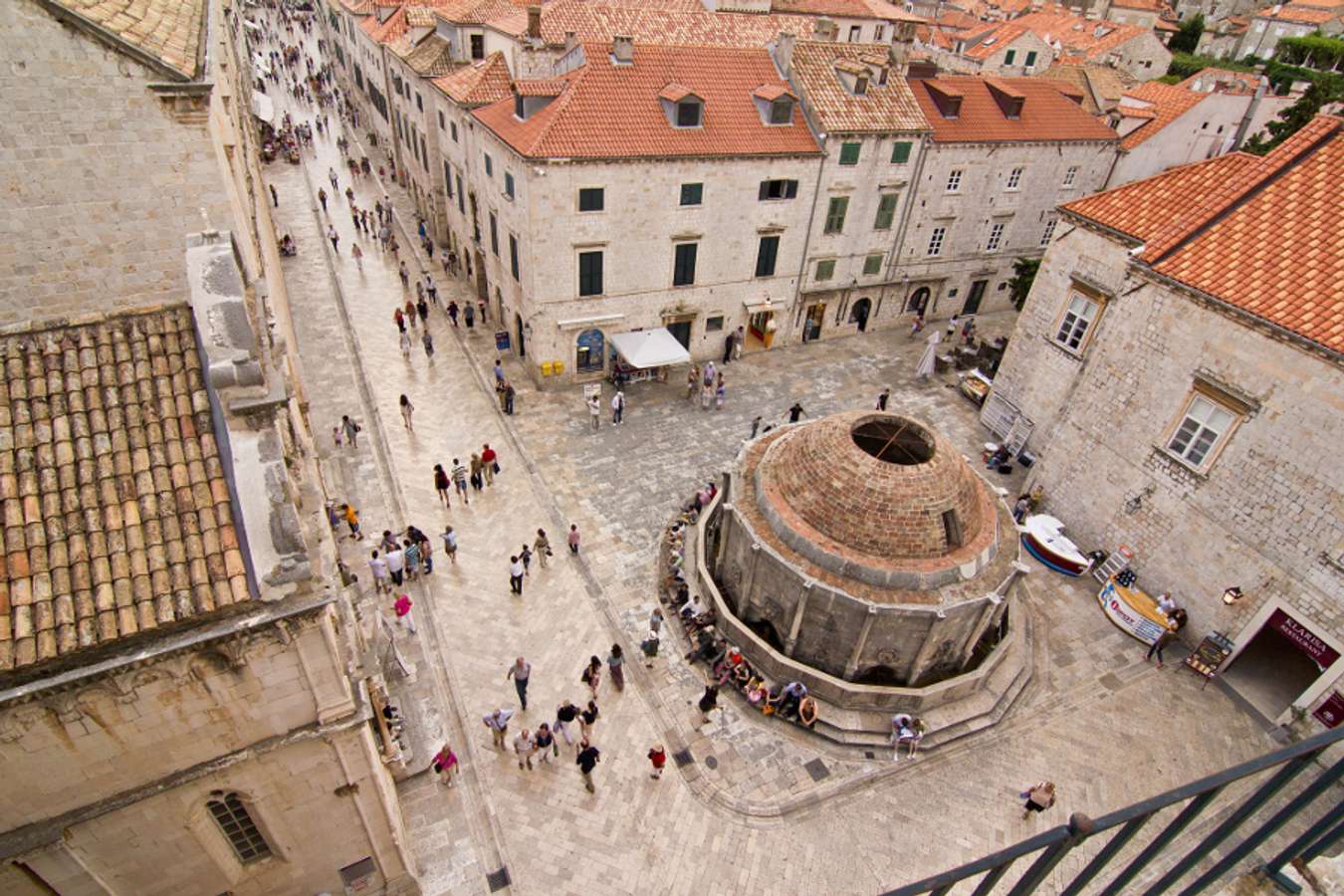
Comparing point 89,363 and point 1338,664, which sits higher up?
point 89,363

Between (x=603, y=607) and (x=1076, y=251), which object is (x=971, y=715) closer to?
(x=603, y=607)

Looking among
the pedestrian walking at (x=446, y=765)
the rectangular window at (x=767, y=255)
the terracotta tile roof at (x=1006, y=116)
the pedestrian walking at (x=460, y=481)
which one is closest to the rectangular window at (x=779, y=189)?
the rectangular window at (x=767, y=255)

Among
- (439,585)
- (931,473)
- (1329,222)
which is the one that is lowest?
(439,585)

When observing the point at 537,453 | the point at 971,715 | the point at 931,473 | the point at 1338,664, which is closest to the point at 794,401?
the point at 537,453

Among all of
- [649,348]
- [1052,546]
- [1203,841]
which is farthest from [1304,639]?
[649,348]

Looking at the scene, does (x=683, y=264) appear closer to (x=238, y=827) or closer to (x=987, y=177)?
(x=987, y=177)

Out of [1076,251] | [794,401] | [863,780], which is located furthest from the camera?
[794,401]

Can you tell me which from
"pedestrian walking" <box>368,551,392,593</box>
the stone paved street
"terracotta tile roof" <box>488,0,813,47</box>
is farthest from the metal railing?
"terracotta tile roof" <box>488,0,813,47</box>
